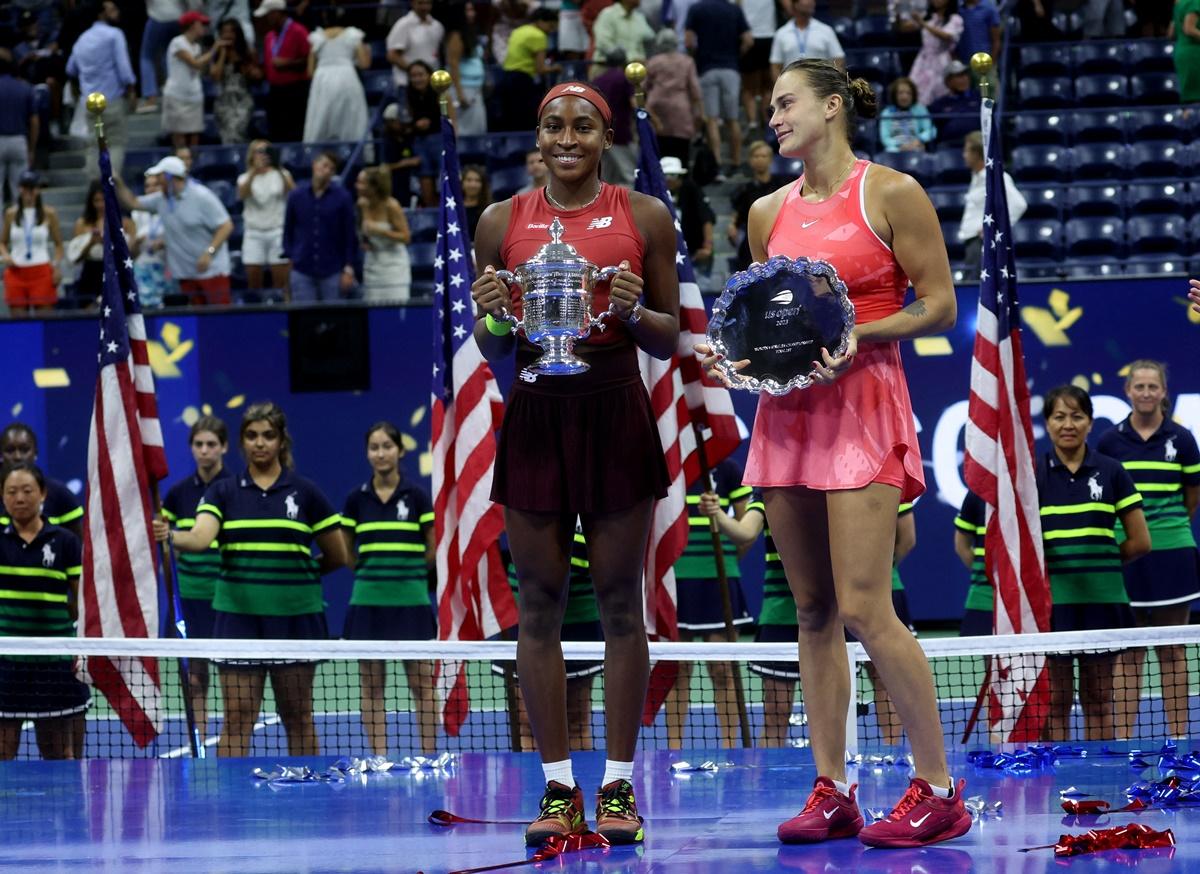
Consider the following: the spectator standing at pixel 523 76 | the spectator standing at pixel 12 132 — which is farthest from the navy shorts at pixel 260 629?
the spectator standing at pixel 12 132

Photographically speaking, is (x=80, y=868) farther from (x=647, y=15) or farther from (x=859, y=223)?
(x=647, y=15)

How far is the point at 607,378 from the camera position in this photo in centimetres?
510

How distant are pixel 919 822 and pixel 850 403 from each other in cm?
113

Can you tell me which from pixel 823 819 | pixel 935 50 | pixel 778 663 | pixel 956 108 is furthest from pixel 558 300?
pixel 935 50

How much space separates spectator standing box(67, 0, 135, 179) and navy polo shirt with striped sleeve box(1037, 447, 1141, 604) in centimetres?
1053

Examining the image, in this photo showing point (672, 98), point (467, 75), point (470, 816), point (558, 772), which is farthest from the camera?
point (467, 75)

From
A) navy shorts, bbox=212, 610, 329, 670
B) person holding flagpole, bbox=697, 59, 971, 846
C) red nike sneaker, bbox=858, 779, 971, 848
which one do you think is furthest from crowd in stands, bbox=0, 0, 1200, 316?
red nike sneaker, bbox=858, 779, 971, 848

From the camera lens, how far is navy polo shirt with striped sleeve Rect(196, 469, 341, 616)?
8648mm

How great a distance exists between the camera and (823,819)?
16.4ft

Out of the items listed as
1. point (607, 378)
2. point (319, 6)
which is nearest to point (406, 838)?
point (607, 378)

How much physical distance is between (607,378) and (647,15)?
11.5 meters

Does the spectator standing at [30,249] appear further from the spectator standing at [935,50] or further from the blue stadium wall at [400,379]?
the spectator standing at [935,50]

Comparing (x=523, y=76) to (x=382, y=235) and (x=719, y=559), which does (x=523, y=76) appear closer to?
(x=382, y=235)

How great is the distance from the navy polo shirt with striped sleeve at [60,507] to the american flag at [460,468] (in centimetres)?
212
